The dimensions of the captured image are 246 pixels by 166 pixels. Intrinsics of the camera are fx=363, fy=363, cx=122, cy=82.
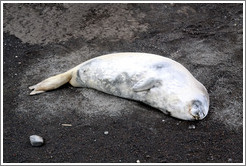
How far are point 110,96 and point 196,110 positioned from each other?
3.73 ft

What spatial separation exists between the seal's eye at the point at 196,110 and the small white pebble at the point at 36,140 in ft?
5.51

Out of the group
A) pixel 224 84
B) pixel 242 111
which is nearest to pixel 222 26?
pixel 224 84

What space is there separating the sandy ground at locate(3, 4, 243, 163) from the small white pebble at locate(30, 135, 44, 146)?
5cm

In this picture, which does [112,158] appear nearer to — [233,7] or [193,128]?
[193,128]

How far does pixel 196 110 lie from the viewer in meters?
3.96

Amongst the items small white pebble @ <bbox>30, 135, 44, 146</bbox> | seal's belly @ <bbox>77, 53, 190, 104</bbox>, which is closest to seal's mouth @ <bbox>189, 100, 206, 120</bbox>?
seal's belly @ <bbox>77, 53, 190, 104</bbox>

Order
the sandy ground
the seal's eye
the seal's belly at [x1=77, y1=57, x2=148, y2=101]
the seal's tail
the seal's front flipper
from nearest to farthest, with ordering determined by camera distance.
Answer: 1. the sandy ground
2. the seal's eye
3. the seal's front flipper
4. the seal's belly at [x1=77, y1=57, x2=148, y2=101]
5. the seal's tail

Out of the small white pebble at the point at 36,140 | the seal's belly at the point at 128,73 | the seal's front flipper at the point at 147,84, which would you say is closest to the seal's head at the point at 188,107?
the seal's belly at the point at 128,73

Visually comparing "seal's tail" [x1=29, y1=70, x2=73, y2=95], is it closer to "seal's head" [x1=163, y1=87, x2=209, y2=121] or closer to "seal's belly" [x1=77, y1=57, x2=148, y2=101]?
"seal's belly" [x1=77, y1=57, x2=148, y2=101]

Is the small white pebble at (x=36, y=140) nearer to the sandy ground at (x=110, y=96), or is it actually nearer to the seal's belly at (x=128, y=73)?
the sandy ground at (x=110, y=96)

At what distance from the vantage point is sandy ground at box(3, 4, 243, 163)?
152 inches

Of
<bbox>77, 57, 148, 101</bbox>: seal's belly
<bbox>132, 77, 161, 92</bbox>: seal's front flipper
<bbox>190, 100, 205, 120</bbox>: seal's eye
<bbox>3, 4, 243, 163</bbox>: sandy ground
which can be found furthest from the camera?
<bbox>77, 57, 148, 101</bbox>: seal's belly

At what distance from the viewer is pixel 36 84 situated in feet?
16.4

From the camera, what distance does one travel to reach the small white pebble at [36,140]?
3965mm
